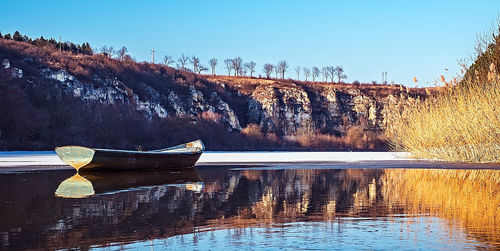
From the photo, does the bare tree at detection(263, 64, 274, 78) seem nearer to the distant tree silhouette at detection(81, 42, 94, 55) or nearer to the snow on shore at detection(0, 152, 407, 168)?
the distant tree silhouette at detection(81, 42, 94, 55)

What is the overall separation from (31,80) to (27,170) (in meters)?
35.7

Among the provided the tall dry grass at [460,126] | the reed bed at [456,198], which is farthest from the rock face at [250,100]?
the reed bed at [456,198]

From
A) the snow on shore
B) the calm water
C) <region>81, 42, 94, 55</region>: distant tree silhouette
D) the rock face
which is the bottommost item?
the calm water

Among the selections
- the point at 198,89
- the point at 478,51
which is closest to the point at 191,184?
the point at 478,51

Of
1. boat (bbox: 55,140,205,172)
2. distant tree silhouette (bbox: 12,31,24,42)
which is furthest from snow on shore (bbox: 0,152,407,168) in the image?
distant tree silhouette (bbox: 12,31,24,42)

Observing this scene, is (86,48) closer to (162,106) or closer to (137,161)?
(162,106)

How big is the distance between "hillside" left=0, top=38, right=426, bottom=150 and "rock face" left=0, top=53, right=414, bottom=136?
135 millimetres

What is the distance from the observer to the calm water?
6648mm

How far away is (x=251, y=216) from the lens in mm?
8828

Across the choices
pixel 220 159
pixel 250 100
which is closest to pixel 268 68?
pixel 250 100

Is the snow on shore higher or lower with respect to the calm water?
higher

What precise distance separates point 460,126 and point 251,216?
1507 cm

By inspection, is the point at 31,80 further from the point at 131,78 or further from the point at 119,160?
the point at 119,160

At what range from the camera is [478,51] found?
23.7m
